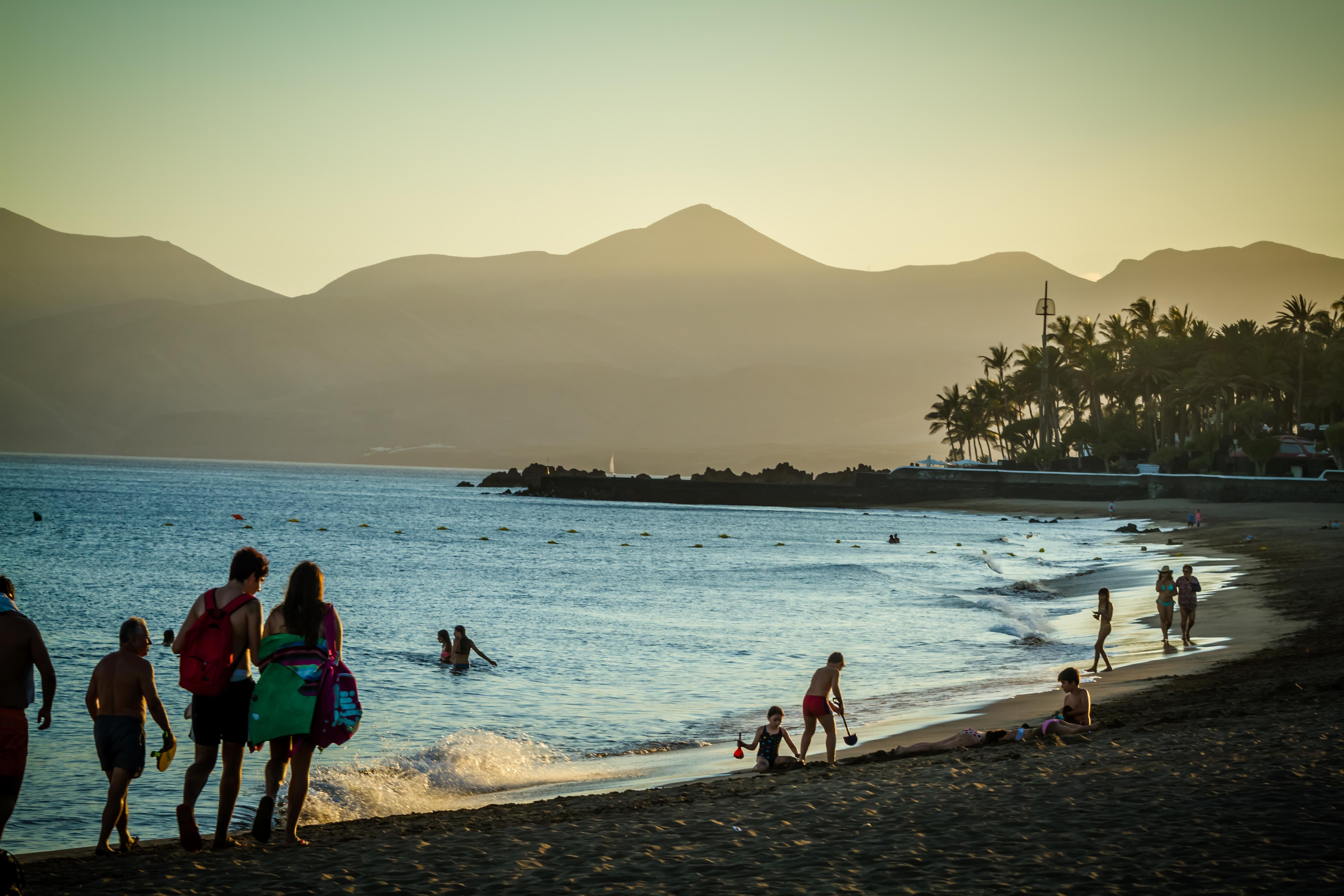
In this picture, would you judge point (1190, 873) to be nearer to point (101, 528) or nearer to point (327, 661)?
point (327, 661)

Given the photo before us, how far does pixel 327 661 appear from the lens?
6539mm

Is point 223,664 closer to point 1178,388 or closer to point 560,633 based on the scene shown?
point 560,633

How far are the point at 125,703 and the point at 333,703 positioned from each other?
149 centimetres

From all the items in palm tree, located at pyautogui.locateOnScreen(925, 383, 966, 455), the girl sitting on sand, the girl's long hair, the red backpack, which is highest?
palm tree, located at pyautogui.locateOnScreen(925, 383, 966, 455)

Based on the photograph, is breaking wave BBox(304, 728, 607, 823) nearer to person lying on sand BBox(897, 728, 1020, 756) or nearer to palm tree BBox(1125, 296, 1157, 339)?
person lying on sand BBox(897, 728, 1020, 756)

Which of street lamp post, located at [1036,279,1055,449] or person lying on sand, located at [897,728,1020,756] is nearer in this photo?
person lying on sand, located at [897,728,1020,756]

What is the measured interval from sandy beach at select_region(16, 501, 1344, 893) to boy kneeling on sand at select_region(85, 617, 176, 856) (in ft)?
2.48

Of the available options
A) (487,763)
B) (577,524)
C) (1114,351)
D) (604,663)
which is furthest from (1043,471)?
(487,763)

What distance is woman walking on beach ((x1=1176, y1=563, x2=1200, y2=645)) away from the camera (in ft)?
61.4

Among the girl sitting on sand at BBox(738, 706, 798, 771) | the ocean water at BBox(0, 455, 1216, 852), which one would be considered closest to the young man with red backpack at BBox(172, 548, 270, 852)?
the ocean water at BBox(0, 455, 1216, 852)

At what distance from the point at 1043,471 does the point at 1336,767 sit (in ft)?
312

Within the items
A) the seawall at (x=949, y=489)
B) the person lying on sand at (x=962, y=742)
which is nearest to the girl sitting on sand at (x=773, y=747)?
the person lying on sand at (x=962, y=742)

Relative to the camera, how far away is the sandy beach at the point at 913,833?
5996mm

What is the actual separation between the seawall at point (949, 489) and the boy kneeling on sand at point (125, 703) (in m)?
71.2
